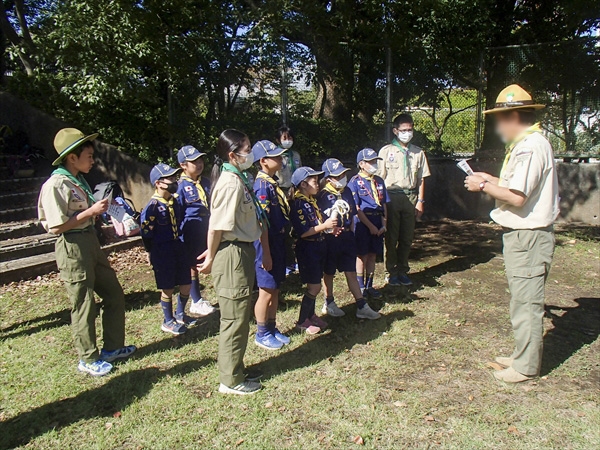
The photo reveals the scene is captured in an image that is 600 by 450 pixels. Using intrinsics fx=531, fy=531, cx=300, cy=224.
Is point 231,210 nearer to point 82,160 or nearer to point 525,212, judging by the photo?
point 82,160

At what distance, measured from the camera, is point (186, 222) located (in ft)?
18.4

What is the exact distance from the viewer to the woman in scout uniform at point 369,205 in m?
6.05

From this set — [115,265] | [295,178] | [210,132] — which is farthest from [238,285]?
[210,132]

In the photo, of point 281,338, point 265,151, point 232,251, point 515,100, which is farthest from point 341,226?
point 515,100

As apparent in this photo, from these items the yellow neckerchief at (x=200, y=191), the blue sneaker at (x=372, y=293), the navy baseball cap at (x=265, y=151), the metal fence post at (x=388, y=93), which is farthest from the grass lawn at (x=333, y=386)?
the metal fence post at (x=388, y=93)

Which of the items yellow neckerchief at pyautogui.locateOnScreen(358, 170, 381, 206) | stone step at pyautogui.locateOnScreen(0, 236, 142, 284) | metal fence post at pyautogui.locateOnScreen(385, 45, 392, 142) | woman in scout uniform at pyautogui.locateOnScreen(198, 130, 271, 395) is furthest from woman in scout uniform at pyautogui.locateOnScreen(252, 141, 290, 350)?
metal fence post at pyautogui.locateOnScreen(385, 45, 392, 142)

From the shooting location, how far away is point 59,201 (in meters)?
4.14

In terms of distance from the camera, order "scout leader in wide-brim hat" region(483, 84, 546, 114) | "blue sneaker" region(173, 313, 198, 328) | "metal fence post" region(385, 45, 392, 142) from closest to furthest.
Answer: "scout leader in wide-brim hat" region(483, 84, 546, 114) → "blue sneaker" region(173, 313, 198, 328) → "metal fence post" region(385, 45, 392, 142)

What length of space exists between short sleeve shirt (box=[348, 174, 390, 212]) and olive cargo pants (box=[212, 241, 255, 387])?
7.65 ft

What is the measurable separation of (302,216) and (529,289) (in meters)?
2.03

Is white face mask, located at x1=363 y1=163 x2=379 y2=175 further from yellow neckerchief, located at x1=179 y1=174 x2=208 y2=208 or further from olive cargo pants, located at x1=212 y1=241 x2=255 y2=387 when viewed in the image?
olive cargo pants, located at x1=212 y1=241 x2=255 y2=387

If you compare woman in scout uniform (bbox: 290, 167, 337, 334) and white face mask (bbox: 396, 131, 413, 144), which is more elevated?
white face mask (bbox: 396, 131, 413, 144)

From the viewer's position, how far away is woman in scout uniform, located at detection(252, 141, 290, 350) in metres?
4.60

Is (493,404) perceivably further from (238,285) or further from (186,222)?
(186,222)
